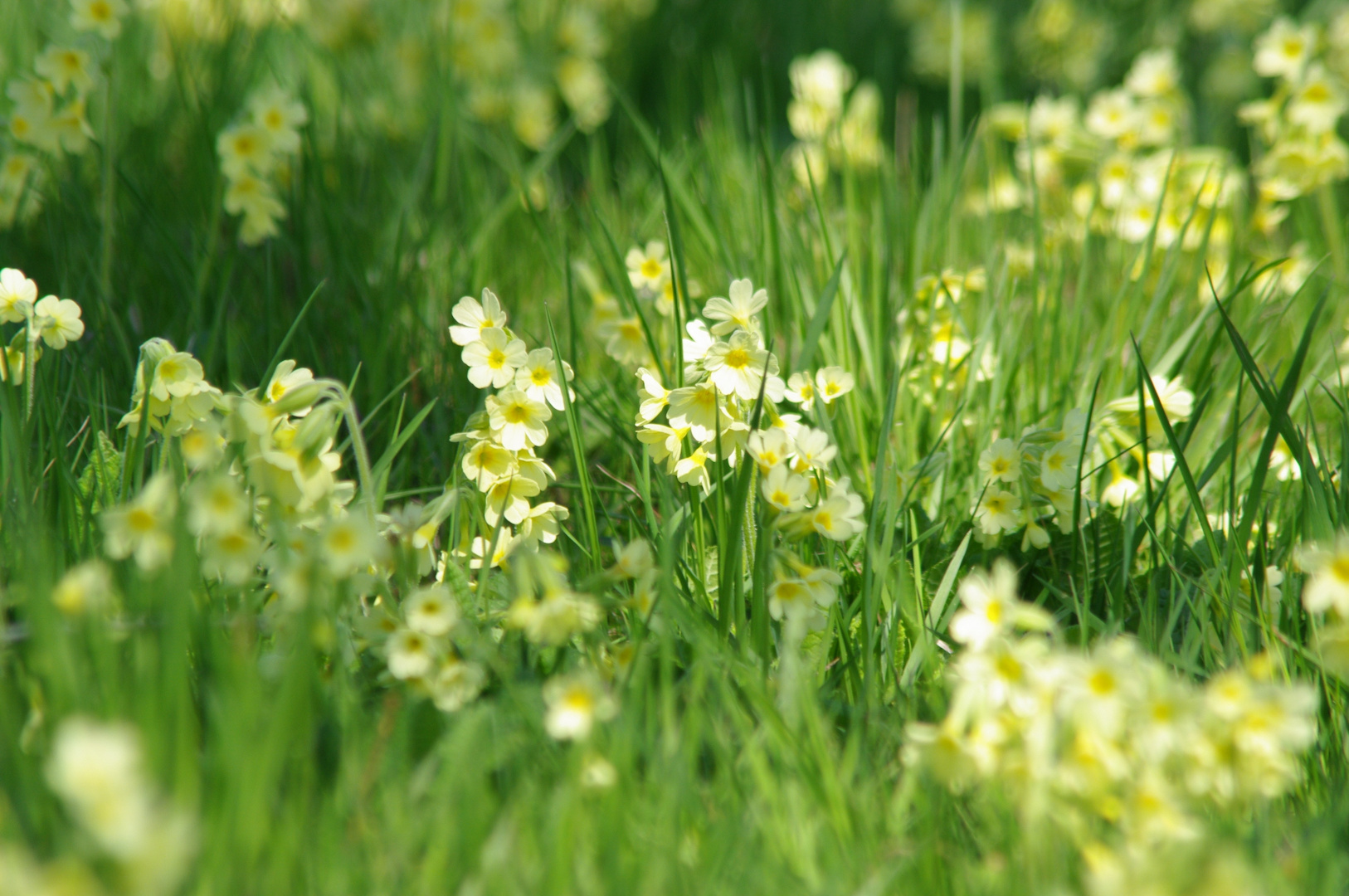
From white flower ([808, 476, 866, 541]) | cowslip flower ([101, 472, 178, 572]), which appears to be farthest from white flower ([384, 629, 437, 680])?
white flower ([808, 476, 866, 541])

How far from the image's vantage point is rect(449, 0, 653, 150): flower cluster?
3711mm

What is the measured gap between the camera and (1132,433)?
192 centimetres

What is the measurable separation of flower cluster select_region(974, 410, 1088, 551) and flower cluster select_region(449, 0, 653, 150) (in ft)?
7.52

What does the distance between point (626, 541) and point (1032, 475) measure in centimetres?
68

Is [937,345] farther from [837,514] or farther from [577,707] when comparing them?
[577,707]

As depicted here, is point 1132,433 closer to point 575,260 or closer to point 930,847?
point 930,847

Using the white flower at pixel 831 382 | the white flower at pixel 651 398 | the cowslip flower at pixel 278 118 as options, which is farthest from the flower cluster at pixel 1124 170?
the cowslip flower at pixel 278 118

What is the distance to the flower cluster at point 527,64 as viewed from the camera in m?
3.71

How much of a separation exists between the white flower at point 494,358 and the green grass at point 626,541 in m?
0.16

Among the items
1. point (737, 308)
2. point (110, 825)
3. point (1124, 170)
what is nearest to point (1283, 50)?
point (1124, 170)

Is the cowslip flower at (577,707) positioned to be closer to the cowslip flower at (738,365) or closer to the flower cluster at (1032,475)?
the cowslip flower at (738,365)

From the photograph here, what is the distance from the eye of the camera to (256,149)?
7.20 feet

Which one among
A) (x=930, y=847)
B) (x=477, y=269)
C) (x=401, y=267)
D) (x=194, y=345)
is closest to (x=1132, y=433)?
(x=930, y=847)

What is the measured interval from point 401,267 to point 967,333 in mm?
1347
